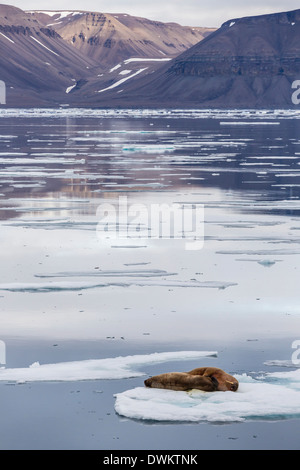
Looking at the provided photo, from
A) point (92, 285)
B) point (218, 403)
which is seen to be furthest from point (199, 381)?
point (92, 285)

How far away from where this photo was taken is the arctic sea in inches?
260

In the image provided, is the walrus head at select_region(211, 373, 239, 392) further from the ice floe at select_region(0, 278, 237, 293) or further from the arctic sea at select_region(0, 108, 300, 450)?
the ice floe at select_region(0, 278, 237, 293)

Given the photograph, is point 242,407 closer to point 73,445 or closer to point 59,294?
point 73,445

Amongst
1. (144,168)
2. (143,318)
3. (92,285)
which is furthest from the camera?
(144,168)

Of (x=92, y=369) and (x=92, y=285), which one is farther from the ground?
(x=92, y=285)

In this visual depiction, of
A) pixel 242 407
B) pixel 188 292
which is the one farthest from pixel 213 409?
pixel 188 292

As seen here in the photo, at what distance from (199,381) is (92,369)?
95 centimetres

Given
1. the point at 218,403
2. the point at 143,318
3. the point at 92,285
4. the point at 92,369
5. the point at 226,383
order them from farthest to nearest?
the point at 92,285 → the point at 143,318 → the point at 92,369 → the point at 226,383 → the point at 218,403

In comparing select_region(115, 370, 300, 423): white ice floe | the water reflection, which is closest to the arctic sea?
select_region(115, 370, 300, 423): white ice floe

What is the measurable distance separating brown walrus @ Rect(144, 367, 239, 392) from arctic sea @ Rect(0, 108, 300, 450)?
86mm

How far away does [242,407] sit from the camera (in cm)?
684

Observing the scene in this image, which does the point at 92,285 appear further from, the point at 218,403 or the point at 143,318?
the point at 218,403

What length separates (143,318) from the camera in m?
9.63
